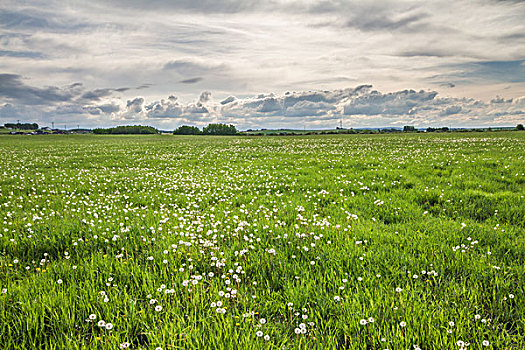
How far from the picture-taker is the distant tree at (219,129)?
12785cm

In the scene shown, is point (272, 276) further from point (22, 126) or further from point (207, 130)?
point (22, 126)

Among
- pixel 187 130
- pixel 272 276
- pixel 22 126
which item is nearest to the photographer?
pixel 272 276

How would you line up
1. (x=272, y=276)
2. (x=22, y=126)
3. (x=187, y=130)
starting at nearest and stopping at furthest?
1. (x=272, y=276)
2. (x=187, y=130)
3. (x=22, y=126)

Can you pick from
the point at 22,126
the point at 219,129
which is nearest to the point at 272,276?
the point at 219,129

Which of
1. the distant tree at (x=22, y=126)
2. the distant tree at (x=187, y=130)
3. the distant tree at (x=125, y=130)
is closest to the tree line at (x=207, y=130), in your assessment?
the distant tree at (x=187, y=130)

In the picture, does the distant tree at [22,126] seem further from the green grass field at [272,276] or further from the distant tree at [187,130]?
the green grass field at [272,276]

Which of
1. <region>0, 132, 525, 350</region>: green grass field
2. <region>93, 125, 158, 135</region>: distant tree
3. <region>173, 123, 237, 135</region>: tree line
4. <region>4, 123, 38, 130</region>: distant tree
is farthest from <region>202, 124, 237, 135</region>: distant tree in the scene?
<region>0, 132, 525, 350</region>: green grass field

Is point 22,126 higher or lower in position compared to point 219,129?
higher

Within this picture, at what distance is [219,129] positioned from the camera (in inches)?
5202

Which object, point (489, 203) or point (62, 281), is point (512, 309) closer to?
point (489, 203)

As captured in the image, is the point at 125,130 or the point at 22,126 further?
the point at 22,126

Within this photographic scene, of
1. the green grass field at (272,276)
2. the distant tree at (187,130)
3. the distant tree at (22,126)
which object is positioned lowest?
the green grass field at (272,276)

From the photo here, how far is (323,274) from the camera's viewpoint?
424 centimetres

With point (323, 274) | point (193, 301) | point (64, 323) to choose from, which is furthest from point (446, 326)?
point (64, 323)
